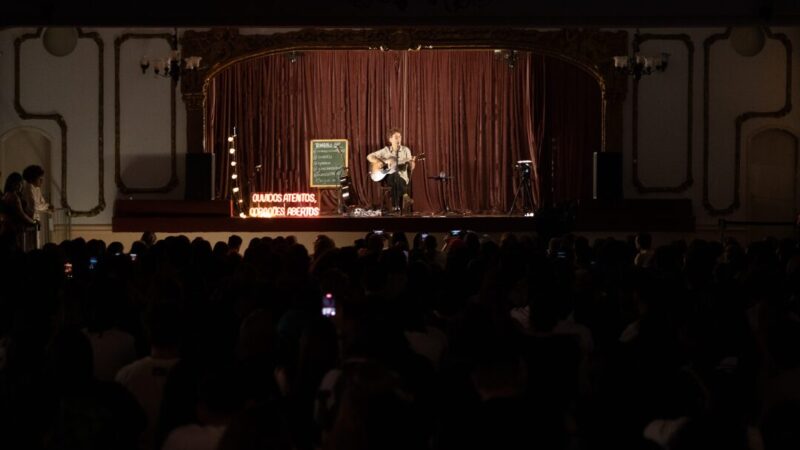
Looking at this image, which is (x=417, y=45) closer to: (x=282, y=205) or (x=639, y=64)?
(x=282, y=205)

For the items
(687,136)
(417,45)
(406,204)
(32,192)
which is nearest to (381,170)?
(406,204)

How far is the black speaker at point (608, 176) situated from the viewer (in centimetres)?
1836

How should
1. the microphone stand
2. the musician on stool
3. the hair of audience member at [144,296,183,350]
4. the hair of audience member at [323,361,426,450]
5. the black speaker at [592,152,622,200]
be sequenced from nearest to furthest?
1. the hair of audience member at [323,361,426,450]
2. the hair of audience member at [144,296,183,350]
3. the black speaker at [592,152,622,200]
4. the microphone stand
5. the musician on stool

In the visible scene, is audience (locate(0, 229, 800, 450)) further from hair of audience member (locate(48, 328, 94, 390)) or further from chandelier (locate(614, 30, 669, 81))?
chandelier (locate(614, 30, 669, 81))

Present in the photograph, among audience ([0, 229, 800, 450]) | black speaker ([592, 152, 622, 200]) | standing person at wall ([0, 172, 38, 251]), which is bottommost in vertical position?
audience ([0, 229, 800, 450])

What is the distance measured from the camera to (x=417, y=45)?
750 inches

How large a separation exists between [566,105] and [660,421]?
1698 cm

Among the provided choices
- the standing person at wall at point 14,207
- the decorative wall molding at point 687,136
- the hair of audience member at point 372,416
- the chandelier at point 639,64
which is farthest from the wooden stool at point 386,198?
the hair of audience member at point 372,416

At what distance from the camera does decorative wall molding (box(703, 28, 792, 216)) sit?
1920 cm

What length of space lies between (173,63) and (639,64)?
732 centimetres

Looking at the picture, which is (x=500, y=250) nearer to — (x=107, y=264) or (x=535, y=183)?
(x=107, y=264)

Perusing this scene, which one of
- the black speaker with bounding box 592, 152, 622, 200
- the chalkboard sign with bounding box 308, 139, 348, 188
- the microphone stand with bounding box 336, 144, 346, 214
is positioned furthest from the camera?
the chalkboard sign with bounding box 308, 139, 348, 188

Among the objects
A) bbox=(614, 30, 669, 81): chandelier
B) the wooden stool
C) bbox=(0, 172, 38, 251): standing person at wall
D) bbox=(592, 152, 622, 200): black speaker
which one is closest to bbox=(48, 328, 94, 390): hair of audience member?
bbox=(0, 172, 38, 251): standing person at wall

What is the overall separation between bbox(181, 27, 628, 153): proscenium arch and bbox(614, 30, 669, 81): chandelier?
0.60 meters
